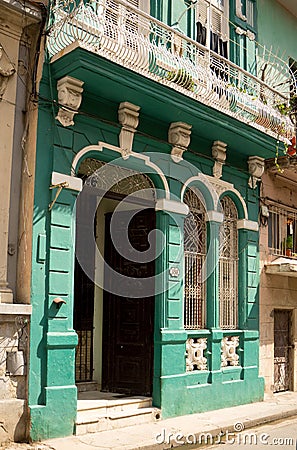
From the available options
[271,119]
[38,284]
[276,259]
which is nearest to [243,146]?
[271,119]

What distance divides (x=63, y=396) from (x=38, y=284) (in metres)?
1.47

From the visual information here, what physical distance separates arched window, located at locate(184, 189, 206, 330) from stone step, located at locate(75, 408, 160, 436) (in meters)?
1.70

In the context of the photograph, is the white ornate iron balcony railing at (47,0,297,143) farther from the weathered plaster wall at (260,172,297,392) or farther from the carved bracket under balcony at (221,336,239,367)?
the carved bracket under balcony at (221,336,239,367)

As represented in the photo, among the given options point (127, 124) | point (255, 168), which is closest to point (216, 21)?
point (255, 168)

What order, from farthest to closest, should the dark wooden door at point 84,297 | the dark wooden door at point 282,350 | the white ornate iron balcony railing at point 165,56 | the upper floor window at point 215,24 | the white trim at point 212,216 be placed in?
the dark wooden door at point 282,350 < the upper floor window at point 215,24 < the white trim at point 212,216 < the dark wooden door at point 84,297 < the white ornate iron balcony railing at point 165,56

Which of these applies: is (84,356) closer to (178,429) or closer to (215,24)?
(178,429)

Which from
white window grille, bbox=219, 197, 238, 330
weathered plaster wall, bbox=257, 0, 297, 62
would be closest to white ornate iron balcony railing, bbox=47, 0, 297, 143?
white window grille, bbox=219, 197, 238, 330

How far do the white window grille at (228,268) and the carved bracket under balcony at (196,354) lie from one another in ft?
2.74

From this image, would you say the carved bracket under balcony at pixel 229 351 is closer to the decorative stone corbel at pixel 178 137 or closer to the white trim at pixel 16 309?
the decorative stone corbel at pixel 178 137

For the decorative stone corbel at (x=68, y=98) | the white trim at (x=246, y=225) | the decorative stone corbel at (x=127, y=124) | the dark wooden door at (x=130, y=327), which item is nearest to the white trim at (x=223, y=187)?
the white trim at (x=246, y=225)

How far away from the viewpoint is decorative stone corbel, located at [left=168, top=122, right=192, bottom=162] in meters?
9.59

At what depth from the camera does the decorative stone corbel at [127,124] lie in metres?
8.75

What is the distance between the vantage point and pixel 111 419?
8.26 metres

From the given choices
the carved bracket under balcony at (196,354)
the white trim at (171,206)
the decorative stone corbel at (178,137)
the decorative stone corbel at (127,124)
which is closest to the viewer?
the decorative stone corbel at (127,124)
